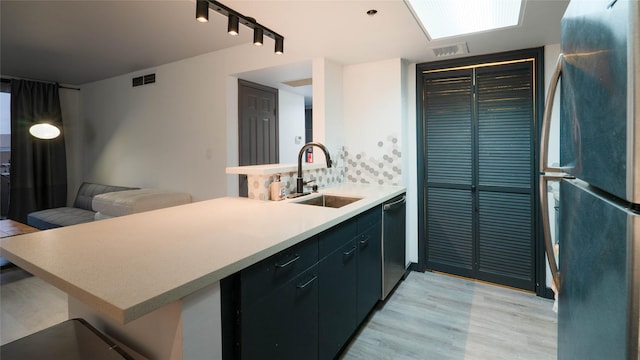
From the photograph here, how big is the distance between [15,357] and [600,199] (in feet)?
5.45

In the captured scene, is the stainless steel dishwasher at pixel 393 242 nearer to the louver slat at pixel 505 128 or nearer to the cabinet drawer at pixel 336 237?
the cabinet drawer at pixel 336 237

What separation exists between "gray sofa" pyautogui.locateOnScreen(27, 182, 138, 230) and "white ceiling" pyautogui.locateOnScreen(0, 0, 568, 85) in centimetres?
193

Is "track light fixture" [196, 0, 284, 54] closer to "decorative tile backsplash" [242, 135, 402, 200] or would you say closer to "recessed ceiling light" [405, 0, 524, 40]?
"recessed ceiling light" [405, 0, 524, 40]

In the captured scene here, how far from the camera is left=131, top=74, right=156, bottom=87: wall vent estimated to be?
14.3 feet

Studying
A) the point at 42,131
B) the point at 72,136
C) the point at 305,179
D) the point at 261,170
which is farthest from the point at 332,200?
the point at 72,136

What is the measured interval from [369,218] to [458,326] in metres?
1.05

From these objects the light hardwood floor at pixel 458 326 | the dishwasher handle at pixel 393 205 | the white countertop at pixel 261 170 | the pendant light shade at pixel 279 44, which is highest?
the pendant light shade at pixel 279 44

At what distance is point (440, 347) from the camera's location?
2.11 meters

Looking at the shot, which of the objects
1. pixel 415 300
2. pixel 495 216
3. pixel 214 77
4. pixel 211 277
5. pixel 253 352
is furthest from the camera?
pixel 214 77

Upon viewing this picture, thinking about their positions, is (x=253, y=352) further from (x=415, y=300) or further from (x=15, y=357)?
(x=415, y=300)

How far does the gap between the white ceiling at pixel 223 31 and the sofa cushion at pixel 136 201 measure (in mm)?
1691

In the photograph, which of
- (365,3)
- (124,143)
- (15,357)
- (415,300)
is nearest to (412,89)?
(365,3)

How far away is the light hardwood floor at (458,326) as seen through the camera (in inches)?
80.9

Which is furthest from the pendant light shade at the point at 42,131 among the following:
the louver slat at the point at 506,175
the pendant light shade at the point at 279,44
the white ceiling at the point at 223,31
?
the louver slat at the point at 506,175
